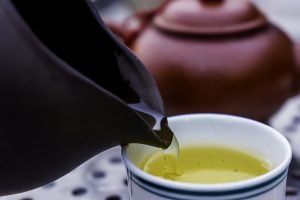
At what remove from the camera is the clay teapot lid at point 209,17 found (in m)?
0.66

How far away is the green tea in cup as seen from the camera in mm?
461

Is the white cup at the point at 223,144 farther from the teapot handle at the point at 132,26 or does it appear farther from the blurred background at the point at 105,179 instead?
the teapot handle at the point at 132,26

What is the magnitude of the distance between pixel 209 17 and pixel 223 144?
0.21m

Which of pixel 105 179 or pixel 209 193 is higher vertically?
pixel 209 193

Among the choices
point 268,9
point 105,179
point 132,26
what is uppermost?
point 132,26

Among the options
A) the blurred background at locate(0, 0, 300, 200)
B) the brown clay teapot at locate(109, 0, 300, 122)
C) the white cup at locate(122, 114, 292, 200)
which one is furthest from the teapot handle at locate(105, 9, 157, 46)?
the white cup at locate(122, 114, 292, 200)

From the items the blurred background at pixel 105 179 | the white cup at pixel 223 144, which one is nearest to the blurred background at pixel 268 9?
the blurred background at pixel 105 179

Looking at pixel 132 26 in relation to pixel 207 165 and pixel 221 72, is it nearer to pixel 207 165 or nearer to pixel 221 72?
pixel 221 72

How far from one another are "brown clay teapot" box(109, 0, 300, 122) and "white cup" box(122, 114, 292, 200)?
148 millimetres

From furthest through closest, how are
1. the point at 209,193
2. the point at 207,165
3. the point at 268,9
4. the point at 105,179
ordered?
the point at 268,9 < the point at 105,179 < the point at 207,165 < the point at 209,193

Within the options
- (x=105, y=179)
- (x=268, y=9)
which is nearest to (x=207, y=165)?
(x=105, y=179)

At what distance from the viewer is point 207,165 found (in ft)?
1.59

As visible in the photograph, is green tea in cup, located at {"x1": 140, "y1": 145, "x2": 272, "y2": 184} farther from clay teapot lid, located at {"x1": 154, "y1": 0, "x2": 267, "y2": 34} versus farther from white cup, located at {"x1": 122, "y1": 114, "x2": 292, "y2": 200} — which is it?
clay teapot lid, located at {"x1": 154, "y1": 0, "x2": 267, "y2": 34}

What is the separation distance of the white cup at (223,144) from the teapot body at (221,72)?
0.48ft
